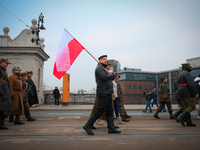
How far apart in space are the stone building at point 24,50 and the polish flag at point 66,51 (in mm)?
10819

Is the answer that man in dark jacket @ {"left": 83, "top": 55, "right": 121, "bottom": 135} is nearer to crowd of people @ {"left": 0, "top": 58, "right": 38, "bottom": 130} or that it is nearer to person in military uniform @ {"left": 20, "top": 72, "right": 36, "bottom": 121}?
crowd of people @ {"left": 0, "top": 58, "right": 38, "bottom": 130}

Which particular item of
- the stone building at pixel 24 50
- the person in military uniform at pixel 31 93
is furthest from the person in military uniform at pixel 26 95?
the stone building at pixel 24 50

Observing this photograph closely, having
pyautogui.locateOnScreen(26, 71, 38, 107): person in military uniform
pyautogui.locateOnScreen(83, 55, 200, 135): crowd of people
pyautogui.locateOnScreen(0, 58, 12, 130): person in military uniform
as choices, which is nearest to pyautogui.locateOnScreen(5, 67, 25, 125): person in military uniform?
pyautogui.locateOnScreen(0, 58, 12, 130): person in military uniform

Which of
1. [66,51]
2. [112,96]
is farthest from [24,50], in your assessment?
[112,96]

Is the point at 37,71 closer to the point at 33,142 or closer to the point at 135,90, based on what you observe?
the point at 33,142

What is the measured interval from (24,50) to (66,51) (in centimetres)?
1154

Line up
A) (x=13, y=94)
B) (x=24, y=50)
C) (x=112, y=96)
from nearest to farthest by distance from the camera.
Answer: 1. (x=112, y=96)
2. (x=13, y=94)
3. (x=24, y=50)

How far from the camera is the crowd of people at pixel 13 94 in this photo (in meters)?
5.80

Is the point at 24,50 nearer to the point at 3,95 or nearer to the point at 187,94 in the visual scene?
the point at 3,95

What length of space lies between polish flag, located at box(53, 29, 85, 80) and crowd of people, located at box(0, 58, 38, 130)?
66.8 inches

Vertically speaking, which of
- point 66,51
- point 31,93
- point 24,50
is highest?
point 24,50

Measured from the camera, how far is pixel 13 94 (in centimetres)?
668

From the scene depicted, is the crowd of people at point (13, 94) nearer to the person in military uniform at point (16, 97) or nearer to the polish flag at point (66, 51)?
the person in military uniform at point (16, 97)

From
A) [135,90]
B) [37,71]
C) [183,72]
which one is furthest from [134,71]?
[183,72]
